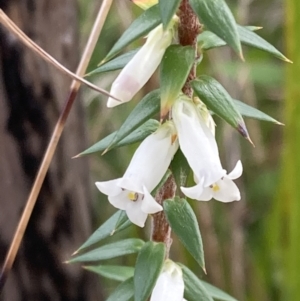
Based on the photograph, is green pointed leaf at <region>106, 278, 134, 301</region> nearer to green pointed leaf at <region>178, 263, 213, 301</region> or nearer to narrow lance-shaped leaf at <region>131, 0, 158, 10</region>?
green pointed leaf at <region>178, 263, 213, 301</region>

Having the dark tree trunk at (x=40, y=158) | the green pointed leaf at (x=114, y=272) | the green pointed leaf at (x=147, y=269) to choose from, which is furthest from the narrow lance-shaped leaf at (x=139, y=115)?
the dark tree trunk at (x=40, y=158)

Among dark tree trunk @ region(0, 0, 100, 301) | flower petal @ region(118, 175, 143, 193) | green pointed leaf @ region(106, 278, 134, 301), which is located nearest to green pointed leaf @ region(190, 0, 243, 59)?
flower petal @ region(118, 175, 143, 193)

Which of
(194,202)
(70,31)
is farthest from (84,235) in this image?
(70,31)

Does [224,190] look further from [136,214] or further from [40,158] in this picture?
[40,158]

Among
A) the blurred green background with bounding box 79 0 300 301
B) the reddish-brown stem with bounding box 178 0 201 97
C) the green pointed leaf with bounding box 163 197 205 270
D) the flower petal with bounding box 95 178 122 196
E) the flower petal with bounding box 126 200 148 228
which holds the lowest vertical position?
the blurred green background with bounding box 79 0 300 301

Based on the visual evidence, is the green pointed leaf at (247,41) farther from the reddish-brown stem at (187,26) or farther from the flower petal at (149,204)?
the flower petal at (149,204)

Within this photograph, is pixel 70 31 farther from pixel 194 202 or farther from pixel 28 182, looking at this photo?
pixel 194 202
